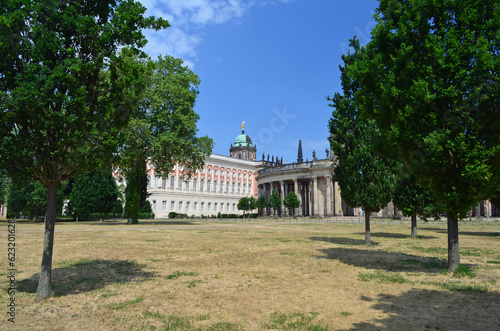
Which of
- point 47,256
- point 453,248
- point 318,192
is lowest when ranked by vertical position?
point 453,248

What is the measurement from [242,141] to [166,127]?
104622mm

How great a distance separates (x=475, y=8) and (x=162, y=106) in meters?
33.4

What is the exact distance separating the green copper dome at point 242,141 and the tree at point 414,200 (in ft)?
382

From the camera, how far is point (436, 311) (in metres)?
7.22

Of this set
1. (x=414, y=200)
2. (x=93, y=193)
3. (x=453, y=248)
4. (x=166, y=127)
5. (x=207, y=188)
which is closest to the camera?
(x=453, y=248)

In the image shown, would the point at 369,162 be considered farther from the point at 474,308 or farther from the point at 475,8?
the point at 474,308

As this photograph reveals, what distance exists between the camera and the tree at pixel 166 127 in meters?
37.0

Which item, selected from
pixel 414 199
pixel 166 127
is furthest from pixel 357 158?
pixel 166 127

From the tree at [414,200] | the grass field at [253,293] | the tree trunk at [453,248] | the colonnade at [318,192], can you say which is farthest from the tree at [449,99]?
the colonnade at [318,192]

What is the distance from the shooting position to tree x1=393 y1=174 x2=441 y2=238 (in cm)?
2627

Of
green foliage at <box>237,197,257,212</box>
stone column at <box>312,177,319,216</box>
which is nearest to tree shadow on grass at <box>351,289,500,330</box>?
green foliage at <box>237,197,257,212</box>

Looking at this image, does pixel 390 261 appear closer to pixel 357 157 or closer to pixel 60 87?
pixel 357 157

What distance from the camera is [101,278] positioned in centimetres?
1038

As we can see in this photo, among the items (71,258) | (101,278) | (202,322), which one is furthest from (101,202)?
(202,322)
